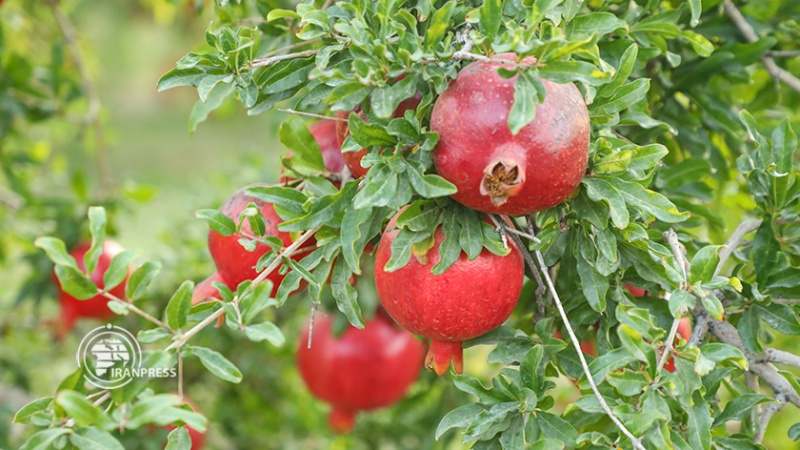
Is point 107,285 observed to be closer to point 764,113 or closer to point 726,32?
point 726,32

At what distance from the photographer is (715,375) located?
841 millimetres

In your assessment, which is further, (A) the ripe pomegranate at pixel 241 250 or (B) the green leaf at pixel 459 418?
(A) the ripe pomegranate at pixel 241 250

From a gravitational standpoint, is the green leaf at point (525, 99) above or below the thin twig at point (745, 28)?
above

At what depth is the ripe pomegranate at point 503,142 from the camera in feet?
2.30

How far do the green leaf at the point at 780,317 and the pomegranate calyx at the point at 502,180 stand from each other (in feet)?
1.28

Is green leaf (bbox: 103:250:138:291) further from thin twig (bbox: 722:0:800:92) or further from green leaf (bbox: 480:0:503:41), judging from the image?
thin twig (bbox: 722:0:800:92)

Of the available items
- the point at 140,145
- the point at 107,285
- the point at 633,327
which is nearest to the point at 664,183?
the point at 633,327

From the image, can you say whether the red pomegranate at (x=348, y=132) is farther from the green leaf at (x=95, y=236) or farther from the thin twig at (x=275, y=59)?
the green leaf at (x=95, y=236)

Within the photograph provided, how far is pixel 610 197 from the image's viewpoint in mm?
762

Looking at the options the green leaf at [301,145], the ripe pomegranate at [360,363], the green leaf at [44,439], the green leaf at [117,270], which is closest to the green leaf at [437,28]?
the green leaf at [301,145]

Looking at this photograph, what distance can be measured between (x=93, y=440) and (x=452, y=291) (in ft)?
1.12

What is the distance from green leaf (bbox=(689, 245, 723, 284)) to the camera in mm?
769

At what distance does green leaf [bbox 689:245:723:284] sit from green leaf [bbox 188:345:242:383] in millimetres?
438

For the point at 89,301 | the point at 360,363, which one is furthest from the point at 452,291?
the point at 89,301
